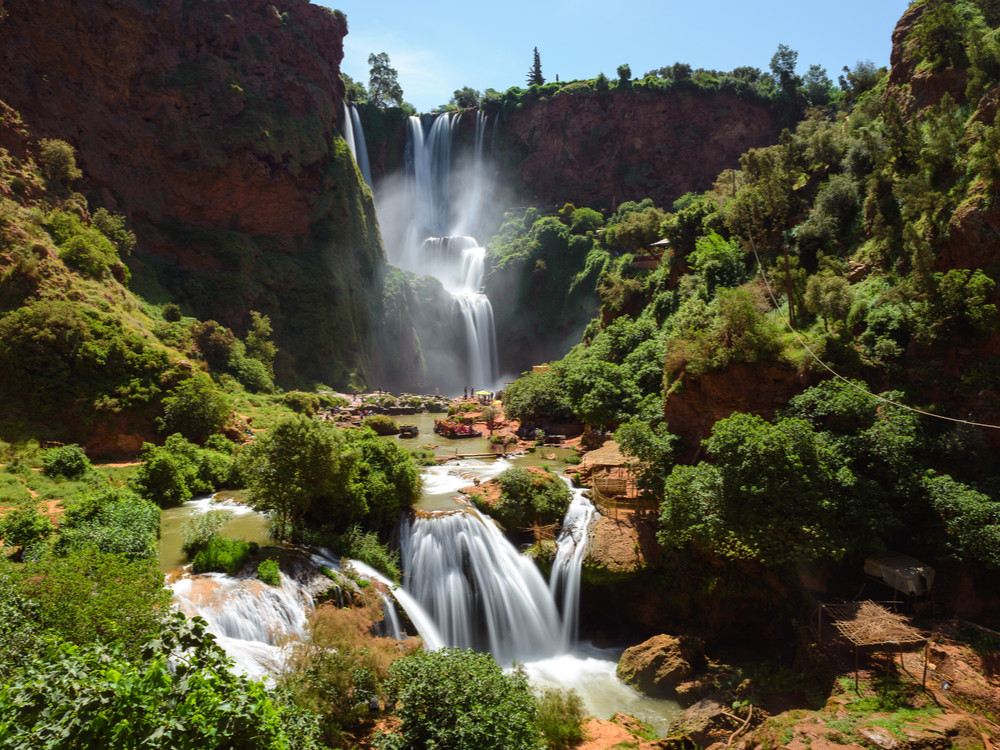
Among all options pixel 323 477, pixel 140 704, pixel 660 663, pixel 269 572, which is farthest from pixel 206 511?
pixel 660 663

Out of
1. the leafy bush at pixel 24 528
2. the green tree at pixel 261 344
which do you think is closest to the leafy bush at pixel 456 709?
the leafy bush at pixel 24 528

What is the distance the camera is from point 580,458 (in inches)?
1131

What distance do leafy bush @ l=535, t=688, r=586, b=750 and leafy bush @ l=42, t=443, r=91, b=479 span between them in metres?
18.6

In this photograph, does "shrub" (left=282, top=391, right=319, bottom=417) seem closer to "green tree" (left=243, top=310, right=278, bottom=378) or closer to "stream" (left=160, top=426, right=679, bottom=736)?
"green tree" (left=243, top=310, right=278, bottom=378)

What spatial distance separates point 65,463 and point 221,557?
32.4 ft

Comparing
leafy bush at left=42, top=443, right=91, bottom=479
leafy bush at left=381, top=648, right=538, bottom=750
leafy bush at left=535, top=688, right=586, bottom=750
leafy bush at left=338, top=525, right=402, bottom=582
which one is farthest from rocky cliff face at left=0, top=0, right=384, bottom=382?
leafy bush at left=535, top=688, right=586, bottom=750

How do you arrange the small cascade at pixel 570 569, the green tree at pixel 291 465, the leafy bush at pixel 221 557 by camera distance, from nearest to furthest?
the leafy bush at pixel 221 557, the green tree at pixel 291 465, the small cascade at pixel 570 569

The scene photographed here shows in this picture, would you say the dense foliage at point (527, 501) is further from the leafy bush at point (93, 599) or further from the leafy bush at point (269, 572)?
the leafy bush at point (93, 599)

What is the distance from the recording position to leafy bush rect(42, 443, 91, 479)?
19.5 meters

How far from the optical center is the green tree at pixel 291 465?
16156mm

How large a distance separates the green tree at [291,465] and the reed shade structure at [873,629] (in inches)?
573

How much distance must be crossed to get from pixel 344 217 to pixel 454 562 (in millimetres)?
45518

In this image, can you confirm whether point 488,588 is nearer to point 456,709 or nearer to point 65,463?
point 456,709

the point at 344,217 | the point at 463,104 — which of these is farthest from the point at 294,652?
the point at 463,104
